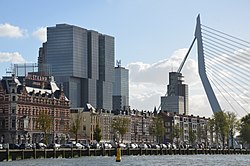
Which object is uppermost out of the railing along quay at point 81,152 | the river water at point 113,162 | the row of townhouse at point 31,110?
the row of townhouse at point 31,110

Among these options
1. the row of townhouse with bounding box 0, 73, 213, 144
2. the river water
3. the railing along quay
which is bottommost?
the river water

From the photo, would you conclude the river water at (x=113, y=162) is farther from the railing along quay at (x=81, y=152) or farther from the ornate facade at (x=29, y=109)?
the ornate facade at (x=29, y=109)

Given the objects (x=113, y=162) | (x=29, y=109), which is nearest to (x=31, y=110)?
(x=29, y=109)

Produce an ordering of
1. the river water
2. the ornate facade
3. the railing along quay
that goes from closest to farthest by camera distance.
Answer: the river water → the railing along quay → the ornate facade

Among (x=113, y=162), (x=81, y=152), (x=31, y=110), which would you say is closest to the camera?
(x=113, y=162)

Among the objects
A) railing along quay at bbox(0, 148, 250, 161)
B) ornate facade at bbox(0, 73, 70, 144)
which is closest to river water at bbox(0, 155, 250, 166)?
railing along quay at bbox(0, 148, 250, 161)

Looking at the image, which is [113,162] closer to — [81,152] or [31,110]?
[81,152]

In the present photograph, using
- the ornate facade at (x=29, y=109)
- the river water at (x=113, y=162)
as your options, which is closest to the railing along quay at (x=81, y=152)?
the river water at (x=113, y=162)

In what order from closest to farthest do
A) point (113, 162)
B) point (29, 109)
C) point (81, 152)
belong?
point (113, 162), point (81, 152), point (29, 109)

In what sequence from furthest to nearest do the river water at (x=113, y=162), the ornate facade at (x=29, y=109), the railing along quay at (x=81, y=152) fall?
1. the ornate facade at (x=29, y=109)
2. the railing along quay at (x=81, y=152)
3. the river water at (x=113, y=162)

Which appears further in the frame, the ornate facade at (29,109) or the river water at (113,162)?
the ornate facade at (29,109)

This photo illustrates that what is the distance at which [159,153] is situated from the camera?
136 m

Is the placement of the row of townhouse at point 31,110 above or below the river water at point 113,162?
above

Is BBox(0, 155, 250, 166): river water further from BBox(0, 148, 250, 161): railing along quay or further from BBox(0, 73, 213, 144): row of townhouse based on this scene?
BBox(0, 73, 213, 144): row of townhouse
